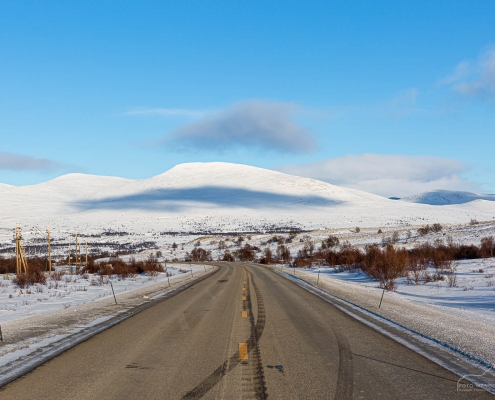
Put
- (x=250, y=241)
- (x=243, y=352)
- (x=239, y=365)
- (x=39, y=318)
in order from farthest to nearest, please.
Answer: (x=250, y=241), (x=39, y=318), (x=243, y=352), (x=239, y=365)

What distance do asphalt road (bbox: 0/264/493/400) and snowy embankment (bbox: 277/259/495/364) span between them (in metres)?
1.36

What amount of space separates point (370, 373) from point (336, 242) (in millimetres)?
70732

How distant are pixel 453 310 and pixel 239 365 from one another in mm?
10526

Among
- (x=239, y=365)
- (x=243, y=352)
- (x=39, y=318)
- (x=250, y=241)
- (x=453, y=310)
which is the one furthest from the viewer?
(x=250, y=241)

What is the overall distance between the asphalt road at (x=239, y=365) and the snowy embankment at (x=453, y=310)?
136 cm

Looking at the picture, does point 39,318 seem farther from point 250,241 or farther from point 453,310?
point 250,241

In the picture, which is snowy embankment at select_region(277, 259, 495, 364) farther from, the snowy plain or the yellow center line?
the yellow center line

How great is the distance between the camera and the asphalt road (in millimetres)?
5848

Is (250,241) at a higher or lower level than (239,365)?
lower

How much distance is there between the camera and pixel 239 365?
23.4 feet

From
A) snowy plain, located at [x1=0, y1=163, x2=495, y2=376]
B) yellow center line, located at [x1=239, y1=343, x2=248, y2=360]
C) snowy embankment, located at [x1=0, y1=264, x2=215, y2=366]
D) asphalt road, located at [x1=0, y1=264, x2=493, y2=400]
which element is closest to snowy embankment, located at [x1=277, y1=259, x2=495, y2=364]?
snowy plain, located at [x1=0, y1=163, x2=495, y2=376]

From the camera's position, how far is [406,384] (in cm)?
612

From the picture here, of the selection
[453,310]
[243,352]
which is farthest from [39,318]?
[453,310]

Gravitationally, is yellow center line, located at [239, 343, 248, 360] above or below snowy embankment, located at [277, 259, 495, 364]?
above
